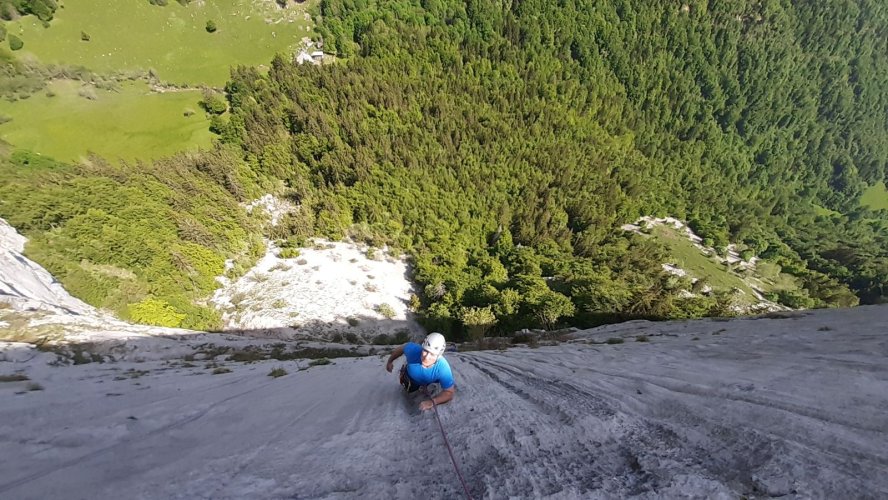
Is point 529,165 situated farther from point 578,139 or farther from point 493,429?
point 493,429

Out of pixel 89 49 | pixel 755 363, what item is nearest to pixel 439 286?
pixel 755 363

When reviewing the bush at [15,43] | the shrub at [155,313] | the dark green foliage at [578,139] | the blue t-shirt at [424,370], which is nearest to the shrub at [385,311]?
the dark green foliage at [578,139]

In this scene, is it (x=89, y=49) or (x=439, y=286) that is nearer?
(x=439, y=286)

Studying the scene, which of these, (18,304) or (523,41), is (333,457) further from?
(523,41)

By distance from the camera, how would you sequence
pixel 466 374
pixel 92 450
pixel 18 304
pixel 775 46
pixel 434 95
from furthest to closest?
pixel 775 46 < pixel 434 95 < pixel 18 304 < pixel 466 374 < pixel 92 450

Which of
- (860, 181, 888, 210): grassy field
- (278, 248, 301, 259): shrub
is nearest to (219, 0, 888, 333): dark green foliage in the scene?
(278, 248, 301, 259): shrub

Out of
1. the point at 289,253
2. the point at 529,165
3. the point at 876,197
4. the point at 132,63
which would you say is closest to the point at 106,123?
the point at 132,63

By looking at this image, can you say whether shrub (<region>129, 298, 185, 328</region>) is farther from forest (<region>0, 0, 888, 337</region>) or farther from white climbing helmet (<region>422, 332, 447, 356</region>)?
white climbing helmet (<region>422, 332, 447, 356</region>)
